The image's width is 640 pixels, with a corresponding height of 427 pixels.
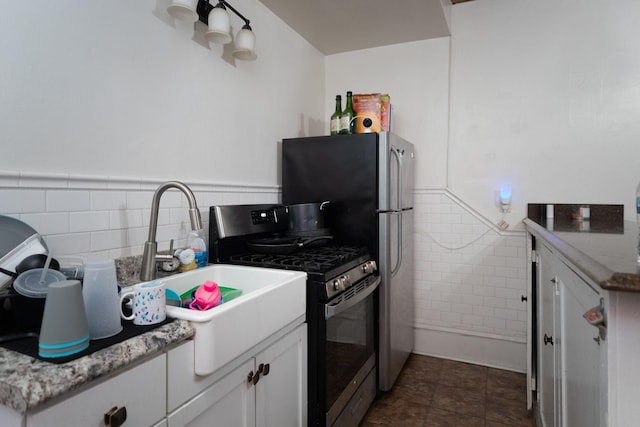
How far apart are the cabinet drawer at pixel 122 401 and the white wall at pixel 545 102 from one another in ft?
8.51

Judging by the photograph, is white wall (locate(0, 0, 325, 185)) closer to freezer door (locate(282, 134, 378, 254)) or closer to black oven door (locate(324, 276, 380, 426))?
freezer door (locate(282, 134, 378, 254))

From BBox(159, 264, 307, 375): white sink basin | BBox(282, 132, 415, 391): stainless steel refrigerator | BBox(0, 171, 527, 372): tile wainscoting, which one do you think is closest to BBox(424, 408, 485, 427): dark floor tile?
BBox(282, 132, 415, 391): stainless steel refrigerator

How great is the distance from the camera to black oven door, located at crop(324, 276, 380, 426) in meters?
1.64

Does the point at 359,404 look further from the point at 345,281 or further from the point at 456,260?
the point at 456,260

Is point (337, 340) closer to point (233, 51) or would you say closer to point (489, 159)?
point (233, 51)

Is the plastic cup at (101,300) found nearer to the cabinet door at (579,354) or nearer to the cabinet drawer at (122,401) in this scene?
the cabinet drawer at (122,401)

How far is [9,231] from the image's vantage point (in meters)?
1.10

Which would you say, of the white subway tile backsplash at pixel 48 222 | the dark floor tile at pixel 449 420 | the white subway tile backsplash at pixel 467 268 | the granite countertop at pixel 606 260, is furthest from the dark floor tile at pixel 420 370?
the white subway tile backsplash at pixel 48 222

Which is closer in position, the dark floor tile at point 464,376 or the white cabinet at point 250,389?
the white cabinet at point 250,389

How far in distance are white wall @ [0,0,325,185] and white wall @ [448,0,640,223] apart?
1530mm

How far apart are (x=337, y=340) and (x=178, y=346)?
90 cm

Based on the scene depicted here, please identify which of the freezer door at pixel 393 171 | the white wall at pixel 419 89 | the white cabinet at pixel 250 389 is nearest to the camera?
the white cabinet at pixel 250 389

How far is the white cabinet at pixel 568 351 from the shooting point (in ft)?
2.99

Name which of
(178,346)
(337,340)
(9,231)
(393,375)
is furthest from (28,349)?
(393,375)
